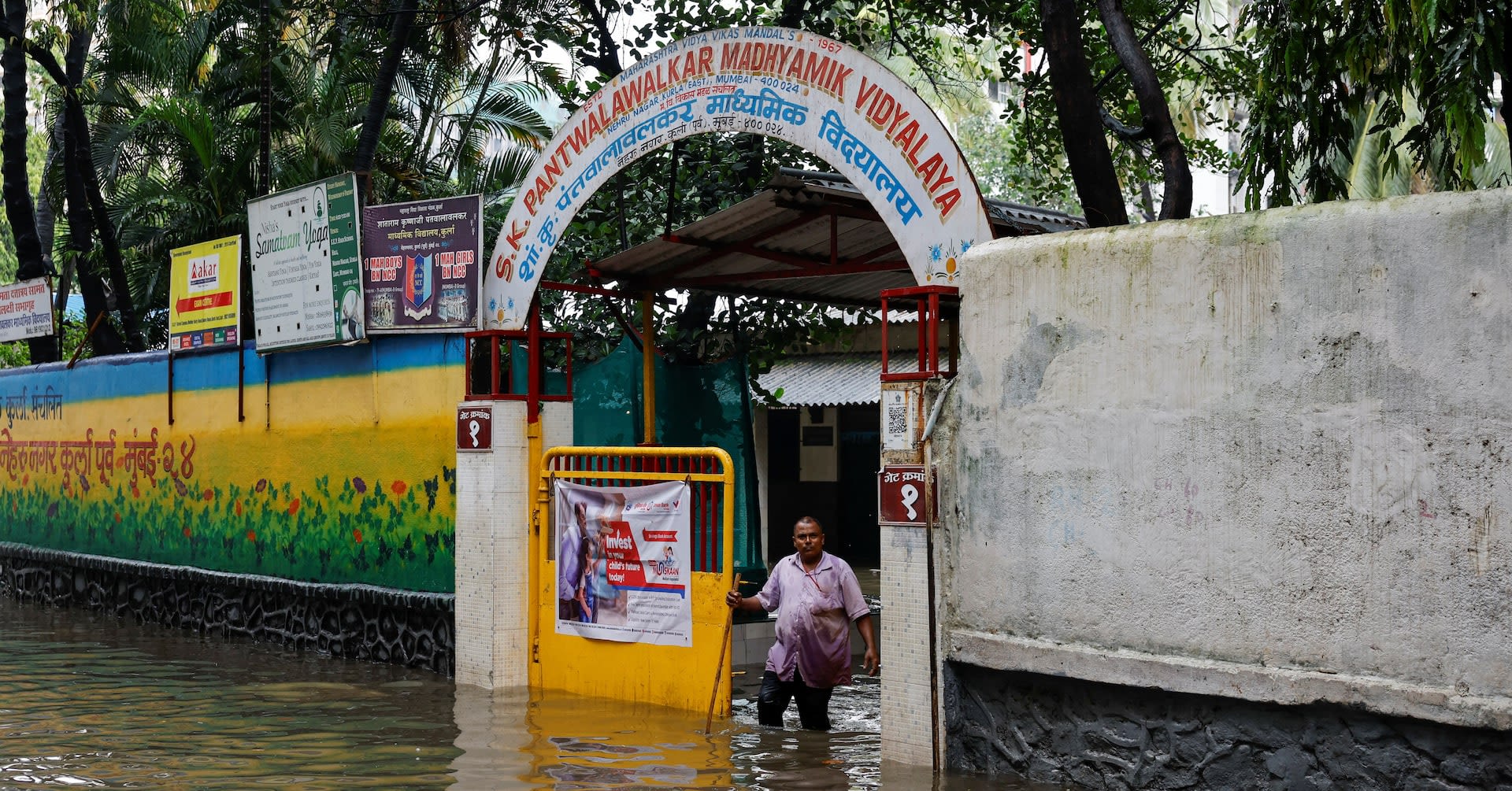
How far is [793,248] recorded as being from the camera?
11805 millimetres

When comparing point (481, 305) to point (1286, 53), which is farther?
point (481, 305)

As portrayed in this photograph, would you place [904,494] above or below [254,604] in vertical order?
above

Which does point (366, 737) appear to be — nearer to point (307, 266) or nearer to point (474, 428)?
point (474, 428)

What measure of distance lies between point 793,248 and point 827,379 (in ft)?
33.0

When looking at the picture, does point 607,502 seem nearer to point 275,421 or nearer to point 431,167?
point 275,421

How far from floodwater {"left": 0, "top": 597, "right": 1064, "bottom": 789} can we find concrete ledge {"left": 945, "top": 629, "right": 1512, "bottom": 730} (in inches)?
25.7

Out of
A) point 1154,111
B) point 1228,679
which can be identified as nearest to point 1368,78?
point 1154,111

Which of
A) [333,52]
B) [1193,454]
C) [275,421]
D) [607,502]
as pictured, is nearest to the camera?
[1193,454]

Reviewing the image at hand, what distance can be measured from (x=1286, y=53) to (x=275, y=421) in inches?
352

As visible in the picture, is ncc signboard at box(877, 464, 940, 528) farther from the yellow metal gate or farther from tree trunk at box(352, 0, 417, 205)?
tree trunk at box(352, 0, 417, 205)

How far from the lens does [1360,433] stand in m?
6.53

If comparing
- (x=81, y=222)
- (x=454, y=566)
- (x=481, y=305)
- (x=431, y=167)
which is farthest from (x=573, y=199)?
(x=431, y=167)

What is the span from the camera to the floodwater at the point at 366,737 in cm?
813

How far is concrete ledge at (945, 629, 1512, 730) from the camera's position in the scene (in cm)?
614
